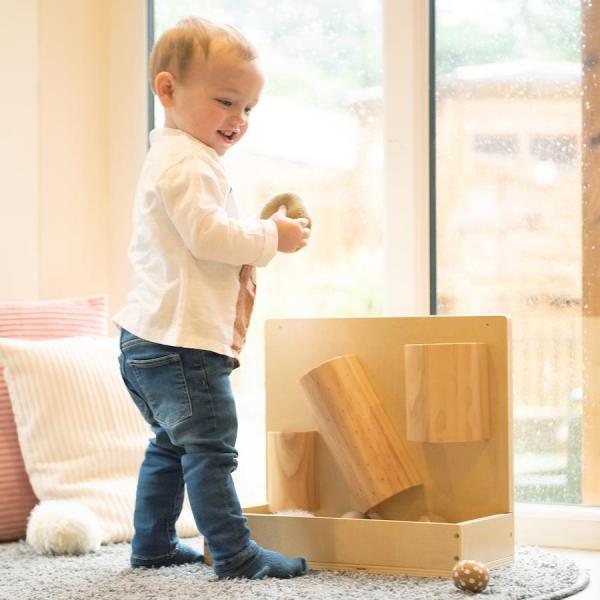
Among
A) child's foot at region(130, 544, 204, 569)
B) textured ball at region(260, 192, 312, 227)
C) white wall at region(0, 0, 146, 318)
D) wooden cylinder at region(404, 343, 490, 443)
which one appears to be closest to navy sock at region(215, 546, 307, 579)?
child's foot at region(130, 544, 204, 569)

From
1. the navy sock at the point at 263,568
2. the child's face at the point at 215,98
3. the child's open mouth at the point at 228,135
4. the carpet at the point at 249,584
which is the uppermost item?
the child's face at the point at 215,98

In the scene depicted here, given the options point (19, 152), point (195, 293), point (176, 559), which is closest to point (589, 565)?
point (176, 559)

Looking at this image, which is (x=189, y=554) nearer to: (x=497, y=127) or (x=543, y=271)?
(x=543, y=271)

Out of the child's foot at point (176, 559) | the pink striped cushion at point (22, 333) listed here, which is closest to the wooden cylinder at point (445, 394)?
the child's foot at point (176, 559)

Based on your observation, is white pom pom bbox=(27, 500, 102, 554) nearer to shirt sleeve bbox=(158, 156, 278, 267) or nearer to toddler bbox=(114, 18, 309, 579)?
toddler bbox=(114, 18, 309, 579)

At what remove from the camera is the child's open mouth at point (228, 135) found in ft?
4.93

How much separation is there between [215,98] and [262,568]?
26.2 inches

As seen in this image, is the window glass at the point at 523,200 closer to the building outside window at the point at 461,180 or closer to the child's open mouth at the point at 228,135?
the building outside window at the point at 461,180

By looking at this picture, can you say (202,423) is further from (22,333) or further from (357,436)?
(22,333)

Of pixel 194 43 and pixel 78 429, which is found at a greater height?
pixel 194 43

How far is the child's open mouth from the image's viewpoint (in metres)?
1.50

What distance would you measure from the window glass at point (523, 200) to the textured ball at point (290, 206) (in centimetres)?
51

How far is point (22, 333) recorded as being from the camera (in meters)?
1.90

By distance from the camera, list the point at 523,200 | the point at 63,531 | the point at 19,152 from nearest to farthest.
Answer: the point at 63,531, the point at 523,200, the point at 19,152
